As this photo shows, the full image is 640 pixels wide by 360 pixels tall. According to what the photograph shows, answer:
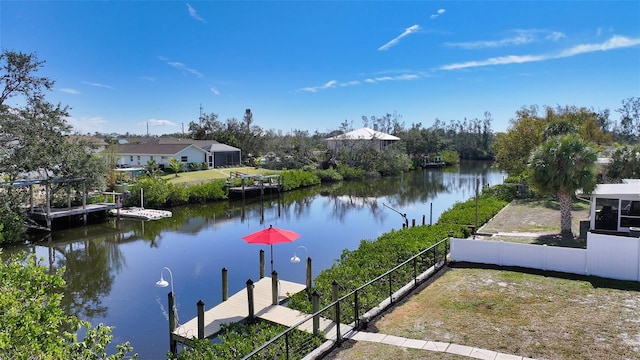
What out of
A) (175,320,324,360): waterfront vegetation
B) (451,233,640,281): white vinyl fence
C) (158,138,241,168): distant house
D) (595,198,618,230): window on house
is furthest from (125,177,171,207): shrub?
(595,198,618,230): window on house

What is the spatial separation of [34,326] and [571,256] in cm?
1241

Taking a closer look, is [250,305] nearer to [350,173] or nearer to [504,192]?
[504,192]

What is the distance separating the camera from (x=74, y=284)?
15.9 metres

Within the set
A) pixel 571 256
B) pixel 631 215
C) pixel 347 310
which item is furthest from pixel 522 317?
pixel 631 215

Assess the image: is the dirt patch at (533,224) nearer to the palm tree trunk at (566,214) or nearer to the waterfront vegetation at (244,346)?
the palm tree trunk at (566,214)

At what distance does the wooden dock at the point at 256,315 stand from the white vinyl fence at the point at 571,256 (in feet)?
17.7

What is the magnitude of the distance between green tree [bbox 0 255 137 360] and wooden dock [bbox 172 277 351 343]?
469 cm

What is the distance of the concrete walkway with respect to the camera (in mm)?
7410

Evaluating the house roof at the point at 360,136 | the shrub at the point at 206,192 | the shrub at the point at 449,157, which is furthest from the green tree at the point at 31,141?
the shrub at the point at 449,157

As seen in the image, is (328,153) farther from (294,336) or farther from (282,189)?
(294,336)

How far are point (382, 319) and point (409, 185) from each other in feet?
131

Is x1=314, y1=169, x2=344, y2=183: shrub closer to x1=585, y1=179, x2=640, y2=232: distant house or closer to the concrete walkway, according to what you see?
x1=585, y1=179, x2=640, y2=232: distant house

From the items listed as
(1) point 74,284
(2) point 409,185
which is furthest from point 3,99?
(2) point 409,185

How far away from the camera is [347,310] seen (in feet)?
33.4
